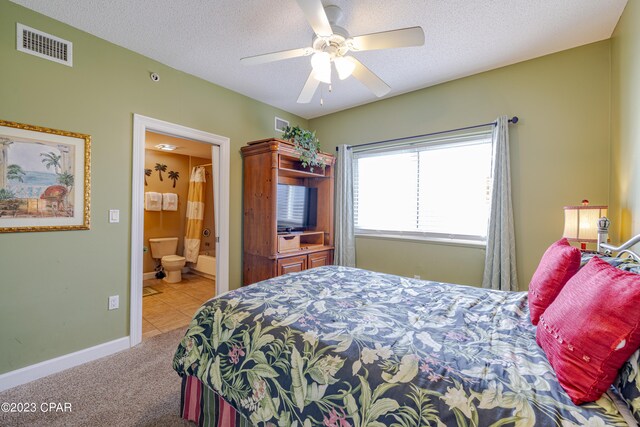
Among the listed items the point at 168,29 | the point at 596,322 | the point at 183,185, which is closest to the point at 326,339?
the point at 596,322

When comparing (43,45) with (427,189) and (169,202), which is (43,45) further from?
(427,189)

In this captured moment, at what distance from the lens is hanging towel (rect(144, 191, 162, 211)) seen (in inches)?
193

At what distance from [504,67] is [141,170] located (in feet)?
12.5

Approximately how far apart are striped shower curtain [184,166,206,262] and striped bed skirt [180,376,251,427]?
3913mm

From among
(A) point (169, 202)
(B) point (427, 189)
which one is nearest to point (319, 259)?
(B) point (427, 189)

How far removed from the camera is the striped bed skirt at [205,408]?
1.38 metres

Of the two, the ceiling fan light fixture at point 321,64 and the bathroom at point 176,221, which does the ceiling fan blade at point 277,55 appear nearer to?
the ceiling fan light fixture at point 321,64

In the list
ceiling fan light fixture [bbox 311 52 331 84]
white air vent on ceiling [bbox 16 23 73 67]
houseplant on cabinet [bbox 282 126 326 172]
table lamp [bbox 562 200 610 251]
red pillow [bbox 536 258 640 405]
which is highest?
white air vent on ceiling [bbox 16 23 73 67]

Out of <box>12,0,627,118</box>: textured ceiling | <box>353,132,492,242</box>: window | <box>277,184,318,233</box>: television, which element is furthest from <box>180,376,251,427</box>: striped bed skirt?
<box>353,132,492,242</box>: window

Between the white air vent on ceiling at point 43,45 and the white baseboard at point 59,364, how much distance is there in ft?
7.74

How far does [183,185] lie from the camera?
18.3ft

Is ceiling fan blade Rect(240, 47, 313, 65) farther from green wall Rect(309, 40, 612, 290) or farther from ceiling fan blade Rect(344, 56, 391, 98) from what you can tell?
green wall Rect(309, 40, 612, 290)

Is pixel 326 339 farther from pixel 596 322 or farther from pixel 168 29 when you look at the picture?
pixel 168 29

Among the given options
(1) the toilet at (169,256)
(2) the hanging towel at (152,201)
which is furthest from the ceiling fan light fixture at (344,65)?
(2) the hanging towel at (152,201)
